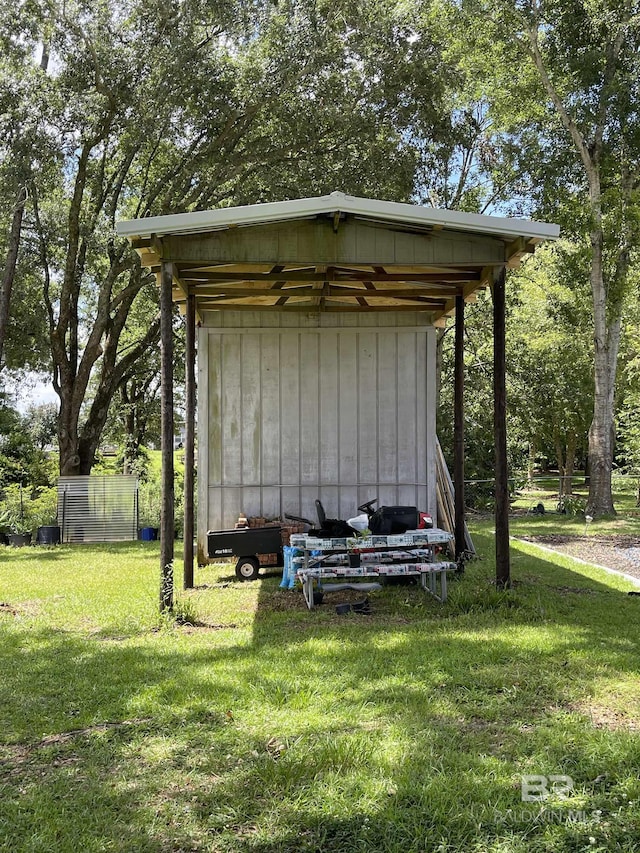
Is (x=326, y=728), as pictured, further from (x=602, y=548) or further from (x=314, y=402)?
(x=602, y=548)

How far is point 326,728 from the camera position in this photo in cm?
392

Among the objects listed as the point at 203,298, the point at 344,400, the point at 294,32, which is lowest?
the point at 344,400

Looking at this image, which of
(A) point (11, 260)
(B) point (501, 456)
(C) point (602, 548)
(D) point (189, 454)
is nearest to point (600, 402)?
(C) point (602, 548)

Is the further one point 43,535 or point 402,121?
point 402,121

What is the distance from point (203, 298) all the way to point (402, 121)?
10.2 meters

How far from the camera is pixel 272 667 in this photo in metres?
5.10

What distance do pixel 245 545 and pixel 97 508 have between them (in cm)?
752

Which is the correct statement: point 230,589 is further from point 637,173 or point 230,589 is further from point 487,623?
point 637,173

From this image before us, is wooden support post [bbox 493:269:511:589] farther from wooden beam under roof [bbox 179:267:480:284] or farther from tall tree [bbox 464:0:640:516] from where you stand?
tall tree [bbox 464:0:640:516]

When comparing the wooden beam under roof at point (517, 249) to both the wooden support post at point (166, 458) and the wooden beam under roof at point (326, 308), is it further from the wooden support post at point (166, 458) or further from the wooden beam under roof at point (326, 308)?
the wooden support post at point (166, 458)

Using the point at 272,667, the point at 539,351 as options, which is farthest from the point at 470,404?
the point at 272,667

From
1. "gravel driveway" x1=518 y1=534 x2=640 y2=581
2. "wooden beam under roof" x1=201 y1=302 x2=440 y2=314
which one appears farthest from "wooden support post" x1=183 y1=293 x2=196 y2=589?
"gravel driveway" x1=518 y1=534 x2=640 y2=581

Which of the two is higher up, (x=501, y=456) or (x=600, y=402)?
(x=600, y=402)

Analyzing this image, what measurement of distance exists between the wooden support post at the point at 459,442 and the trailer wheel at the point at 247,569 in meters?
2.58
